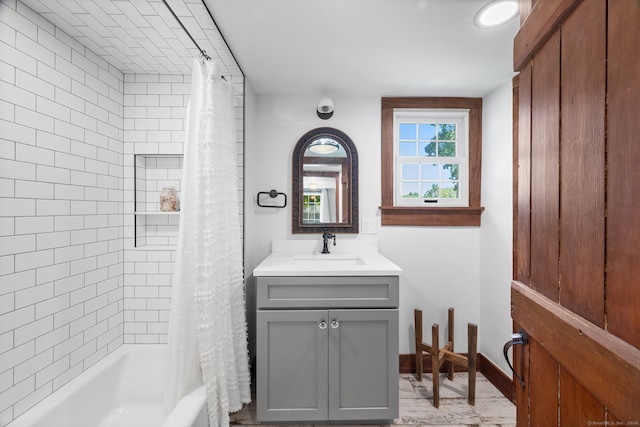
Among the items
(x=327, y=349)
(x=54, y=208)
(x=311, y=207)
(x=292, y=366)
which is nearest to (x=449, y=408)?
(x=327, y=349)

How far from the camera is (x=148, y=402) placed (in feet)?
5.74

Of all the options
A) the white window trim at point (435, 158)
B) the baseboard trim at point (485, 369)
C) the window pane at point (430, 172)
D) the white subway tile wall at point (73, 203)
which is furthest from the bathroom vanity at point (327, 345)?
the window pane at point (430, 172)

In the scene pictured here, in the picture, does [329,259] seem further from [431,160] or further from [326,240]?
[431,160]

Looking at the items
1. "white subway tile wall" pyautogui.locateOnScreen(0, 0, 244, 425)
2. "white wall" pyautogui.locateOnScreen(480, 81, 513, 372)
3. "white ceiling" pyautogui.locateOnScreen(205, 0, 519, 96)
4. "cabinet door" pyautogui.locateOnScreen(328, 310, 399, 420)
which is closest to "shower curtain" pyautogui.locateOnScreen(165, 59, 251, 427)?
"white ceiling" pyautogui.locateOnScreen(205, 0, 519, 96)

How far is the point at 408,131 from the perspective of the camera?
7.63 ft

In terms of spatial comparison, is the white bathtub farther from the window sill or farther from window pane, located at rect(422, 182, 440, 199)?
window pane, located at rect(422, 182, 440, 199)

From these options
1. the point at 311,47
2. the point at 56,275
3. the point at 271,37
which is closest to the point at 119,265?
the point at 56,275

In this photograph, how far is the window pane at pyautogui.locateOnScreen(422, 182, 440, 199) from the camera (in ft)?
7.61

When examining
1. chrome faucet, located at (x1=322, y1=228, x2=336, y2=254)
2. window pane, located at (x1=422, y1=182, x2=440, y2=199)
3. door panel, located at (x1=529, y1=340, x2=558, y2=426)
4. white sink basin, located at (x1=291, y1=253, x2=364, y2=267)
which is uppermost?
window pane, located at (x1=422, y1=182, x2=440, y2=199)

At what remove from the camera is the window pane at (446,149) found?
232cm

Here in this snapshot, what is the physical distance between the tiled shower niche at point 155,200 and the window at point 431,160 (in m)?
1.53

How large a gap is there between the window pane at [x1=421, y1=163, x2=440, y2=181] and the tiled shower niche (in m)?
1.84

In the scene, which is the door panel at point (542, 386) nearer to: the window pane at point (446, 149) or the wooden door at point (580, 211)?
the wooden door at point (580, 211)

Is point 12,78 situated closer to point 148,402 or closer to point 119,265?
point 119,265
